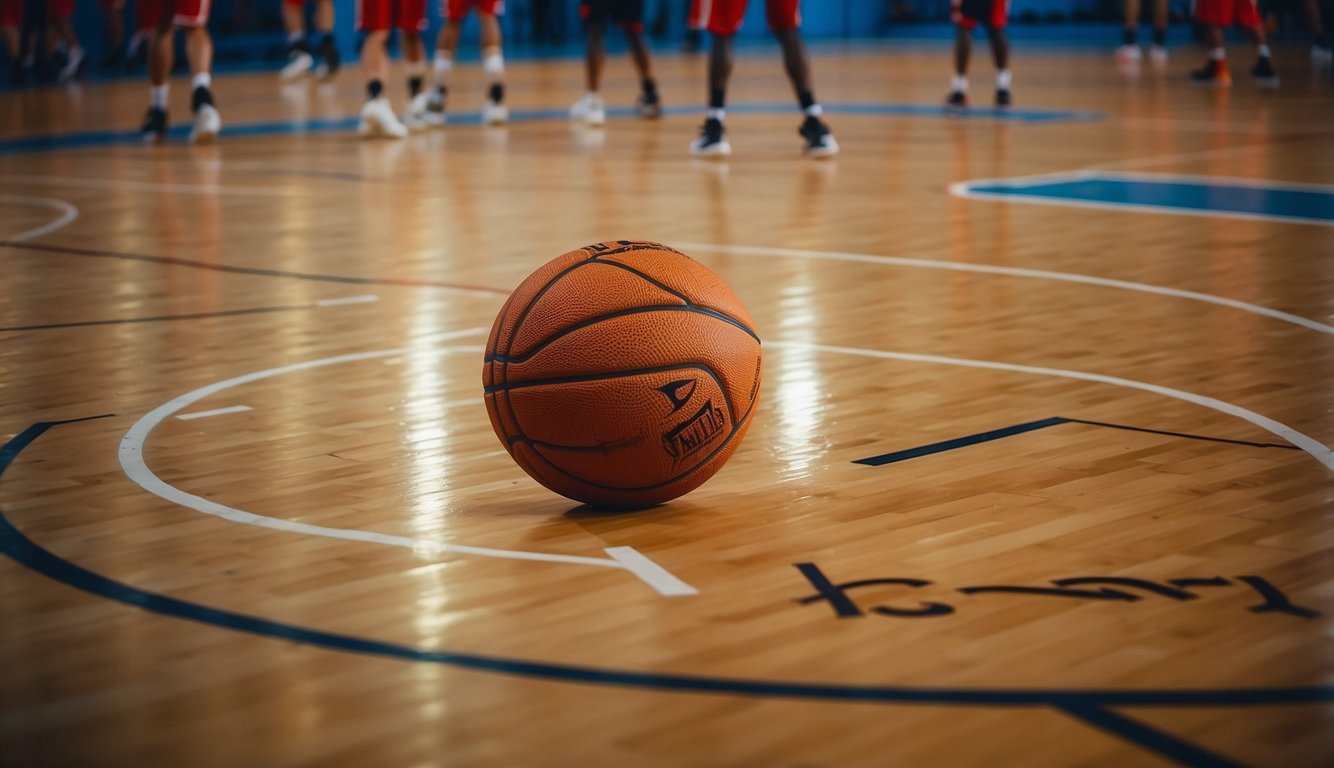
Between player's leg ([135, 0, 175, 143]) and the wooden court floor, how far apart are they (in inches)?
139

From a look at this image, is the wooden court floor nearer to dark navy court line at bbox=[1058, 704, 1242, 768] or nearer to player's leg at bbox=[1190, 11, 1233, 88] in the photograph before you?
dark navy court line at bbox=[1058, 704, 1242, 768]

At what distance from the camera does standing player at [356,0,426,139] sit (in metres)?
11.1

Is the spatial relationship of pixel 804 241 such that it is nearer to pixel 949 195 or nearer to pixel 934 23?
pixel 949 195

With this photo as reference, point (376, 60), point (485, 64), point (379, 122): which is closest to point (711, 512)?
point (376, 60)

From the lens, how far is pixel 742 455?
3.83 metres

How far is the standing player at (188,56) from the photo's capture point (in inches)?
412

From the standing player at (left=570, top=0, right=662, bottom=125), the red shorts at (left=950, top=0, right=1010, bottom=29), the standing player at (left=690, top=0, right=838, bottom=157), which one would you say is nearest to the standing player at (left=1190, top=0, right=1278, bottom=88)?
the red shorts at (left=950, top=0, right=1010, bottom=29)

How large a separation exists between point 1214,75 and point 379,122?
8.29 metres

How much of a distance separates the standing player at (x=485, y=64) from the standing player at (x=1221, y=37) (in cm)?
615

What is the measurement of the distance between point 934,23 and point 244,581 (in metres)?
27.6

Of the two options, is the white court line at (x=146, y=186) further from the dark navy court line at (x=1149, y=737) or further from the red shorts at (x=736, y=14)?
the dark navy court line at (x=1149, y=737)

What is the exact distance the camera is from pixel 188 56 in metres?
10.9

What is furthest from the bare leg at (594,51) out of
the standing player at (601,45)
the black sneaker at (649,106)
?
the black sneaker at (649,106)

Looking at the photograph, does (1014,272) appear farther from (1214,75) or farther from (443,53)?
(1214,75)
